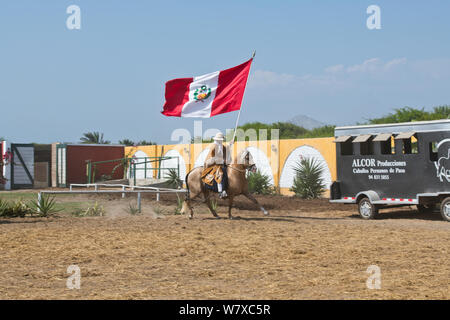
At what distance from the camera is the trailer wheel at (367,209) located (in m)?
17.3

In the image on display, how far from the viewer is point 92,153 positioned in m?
43.5

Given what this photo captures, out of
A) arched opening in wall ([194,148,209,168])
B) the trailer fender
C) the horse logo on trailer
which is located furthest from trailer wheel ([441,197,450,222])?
arched opening in wall ([194,148,209,168])

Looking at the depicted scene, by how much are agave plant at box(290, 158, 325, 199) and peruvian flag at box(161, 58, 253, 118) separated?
9.13 m

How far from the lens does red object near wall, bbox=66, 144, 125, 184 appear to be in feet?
139

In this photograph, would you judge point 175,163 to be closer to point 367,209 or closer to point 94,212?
point 94,212

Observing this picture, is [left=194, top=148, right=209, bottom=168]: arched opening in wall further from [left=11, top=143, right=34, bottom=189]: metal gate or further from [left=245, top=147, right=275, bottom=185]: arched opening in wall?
[left=11, top=143, right=34, bottom=189]: metal gate

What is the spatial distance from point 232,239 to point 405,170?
677cm

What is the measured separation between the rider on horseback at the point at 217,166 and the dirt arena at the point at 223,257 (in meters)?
1.05

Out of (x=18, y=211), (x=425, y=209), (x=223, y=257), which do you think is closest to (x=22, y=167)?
(x=18, y=211)

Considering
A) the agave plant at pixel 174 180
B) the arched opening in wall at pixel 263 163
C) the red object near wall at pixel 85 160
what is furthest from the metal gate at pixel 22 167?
the arched opening in wall at pixel 263 163

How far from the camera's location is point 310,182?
25469mm

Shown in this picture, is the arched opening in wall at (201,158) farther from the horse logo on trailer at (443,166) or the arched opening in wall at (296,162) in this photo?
the horse logo on trailer at (443,166)
